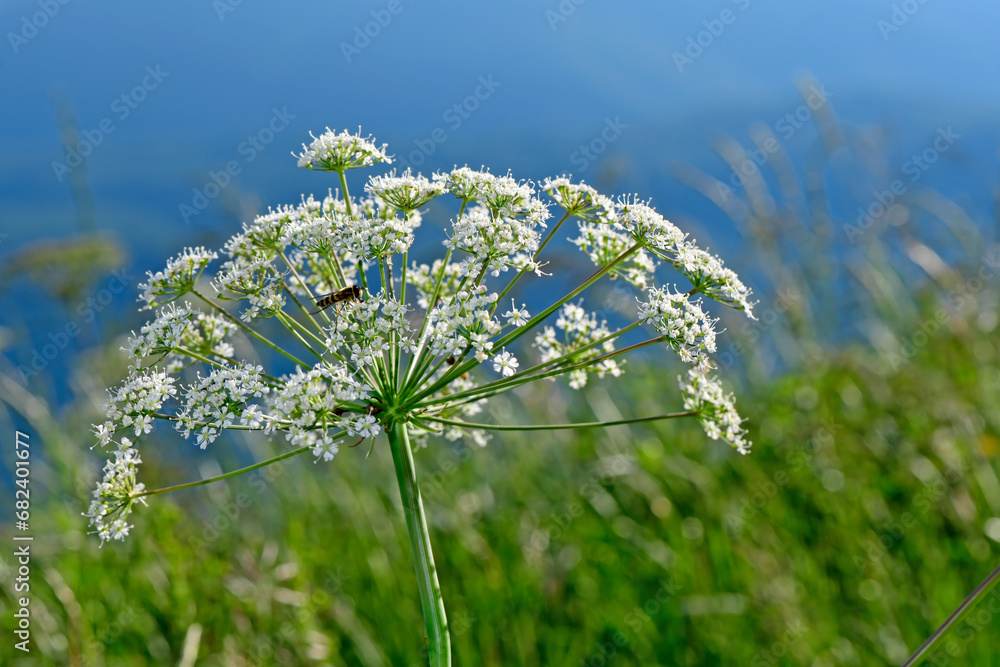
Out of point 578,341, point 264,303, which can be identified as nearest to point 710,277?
point 578,341

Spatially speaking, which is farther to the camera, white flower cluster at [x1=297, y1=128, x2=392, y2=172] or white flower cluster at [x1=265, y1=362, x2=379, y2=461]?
white flower cluster at [x1=297, y1=128, x2=392, y2=172]

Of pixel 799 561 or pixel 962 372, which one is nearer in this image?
pixel 799 561

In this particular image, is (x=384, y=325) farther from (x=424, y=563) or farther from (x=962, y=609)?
(x=962, y=609)

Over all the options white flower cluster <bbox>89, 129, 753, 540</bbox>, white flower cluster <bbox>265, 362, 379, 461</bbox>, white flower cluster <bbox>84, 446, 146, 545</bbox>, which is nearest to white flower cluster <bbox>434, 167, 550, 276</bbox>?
white flower cluster <bbox>89, 129, 753, 540</bbox>

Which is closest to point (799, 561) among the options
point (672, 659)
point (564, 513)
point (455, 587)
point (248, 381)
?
point (672, 659)

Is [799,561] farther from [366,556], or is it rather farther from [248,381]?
[248,381]

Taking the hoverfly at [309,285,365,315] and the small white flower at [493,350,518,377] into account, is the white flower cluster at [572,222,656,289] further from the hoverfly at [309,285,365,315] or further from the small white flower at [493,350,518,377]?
the hoverfly at [309,285,365,315]
